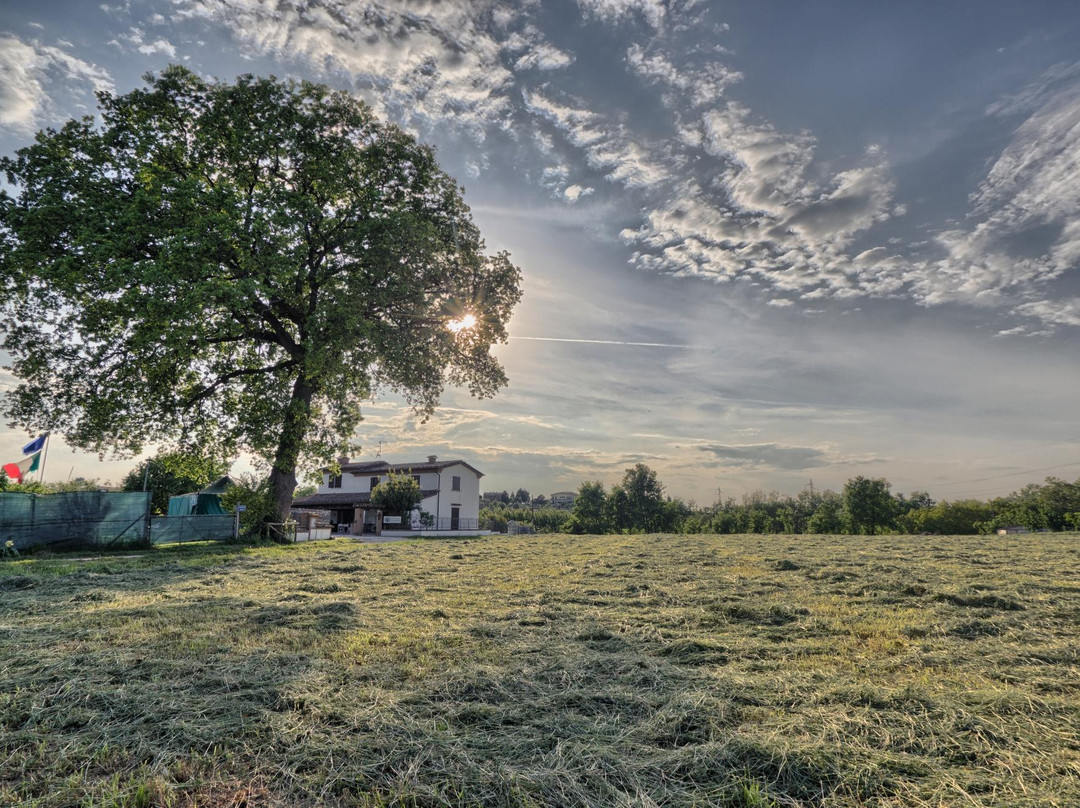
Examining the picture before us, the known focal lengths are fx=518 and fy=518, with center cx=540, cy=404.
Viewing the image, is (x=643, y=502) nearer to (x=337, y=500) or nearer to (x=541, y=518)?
(x=541, y=518)

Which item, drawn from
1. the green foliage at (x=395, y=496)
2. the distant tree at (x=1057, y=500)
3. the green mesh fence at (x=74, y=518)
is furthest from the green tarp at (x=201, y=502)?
the distant tree at (x=1057, y=500)

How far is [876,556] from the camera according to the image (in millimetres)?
13234

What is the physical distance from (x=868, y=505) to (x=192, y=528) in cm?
6093

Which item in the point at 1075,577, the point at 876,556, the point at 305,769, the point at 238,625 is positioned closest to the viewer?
the point at 305,769

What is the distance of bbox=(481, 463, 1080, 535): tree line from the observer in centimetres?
5559

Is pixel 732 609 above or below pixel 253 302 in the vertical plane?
below

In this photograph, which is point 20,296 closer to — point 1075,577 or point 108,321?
point 108,321

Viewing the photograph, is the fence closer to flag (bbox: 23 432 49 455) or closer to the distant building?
flag (bbox: 23 432 49 455)

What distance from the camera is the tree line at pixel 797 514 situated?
182 feet

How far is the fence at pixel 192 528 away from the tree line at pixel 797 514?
3639 centimetres

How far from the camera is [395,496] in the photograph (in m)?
38.4

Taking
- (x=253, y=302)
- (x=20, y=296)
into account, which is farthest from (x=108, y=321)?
(x=253, y=302)

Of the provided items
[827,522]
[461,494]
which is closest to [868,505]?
[827,522]

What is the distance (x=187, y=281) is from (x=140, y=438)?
6.30m
